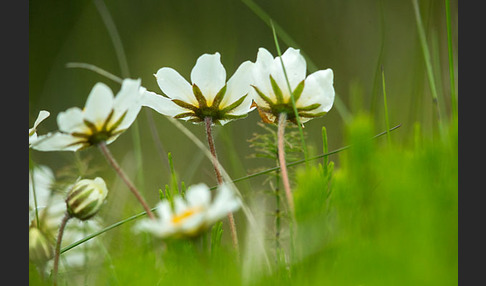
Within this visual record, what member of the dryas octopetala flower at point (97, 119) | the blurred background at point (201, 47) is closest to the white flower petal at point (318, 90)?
the dryas octopetala flower at point (97, 119)

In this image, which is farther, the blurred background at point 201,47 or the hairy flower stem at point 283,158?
the blurred background at point 201,47

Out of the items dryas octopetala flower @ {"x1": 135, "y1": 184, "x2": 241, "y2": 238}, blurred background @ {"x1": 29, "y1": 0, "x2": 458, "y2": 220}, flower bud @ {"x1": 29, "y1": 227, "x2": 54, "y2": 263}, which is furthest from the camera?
blurred background @ {"x1": 29, "y1": 0, "x2": 458, "y2": 220}

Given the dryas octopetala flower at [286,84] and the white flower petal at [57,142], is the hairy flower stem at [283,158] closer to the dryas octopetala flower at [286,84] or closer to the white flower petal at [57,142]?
the dryas octopetala flower at [286,84]

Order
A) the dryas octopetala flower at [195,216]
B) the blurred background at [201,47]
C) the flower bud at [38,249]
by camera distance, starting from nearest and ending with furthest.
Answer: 1. the dryas octopetala flower at [195,216]
2. the flower bud at [38,249]
3. the blurred background at [201,47]

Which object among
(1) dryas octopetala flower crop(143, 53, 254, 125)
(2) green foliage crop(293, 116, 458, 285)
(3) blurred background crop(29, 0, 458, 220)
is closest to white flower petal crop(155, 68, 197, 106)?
(1) dryas octopetala flower crop(143, 53, 254, 125)

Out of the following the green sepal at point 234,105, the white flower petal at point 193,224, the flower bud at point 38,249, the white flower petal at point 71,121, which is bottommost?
the flower bud at point 38,249

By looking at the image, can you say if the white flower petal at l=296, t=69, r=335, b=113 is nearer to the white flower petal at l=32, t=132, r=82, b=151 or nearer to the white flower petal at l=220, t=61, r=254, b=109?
the white flower petal at l=220, t=61, r=254, b=109

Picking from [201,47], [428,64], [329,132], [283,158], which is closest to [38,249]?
[283,158]

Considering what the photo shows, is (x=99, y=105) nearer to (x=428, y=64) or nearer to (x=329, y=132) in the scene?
(x=428, y=64)

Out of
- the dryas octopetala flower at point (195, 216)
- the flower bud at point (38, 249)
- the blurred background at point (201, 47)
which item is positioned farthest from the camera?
the blurred background at point (201, 47)
